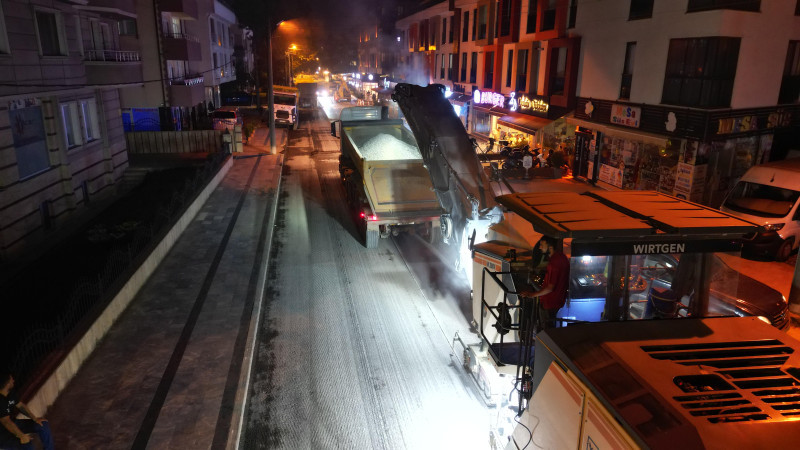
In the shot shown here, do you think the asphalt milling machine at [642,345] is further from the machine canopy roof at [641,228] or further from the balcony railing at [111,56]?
the balcony railing at [111,56]

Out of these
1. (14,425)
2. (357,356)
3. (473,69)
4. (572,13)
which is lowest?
(357,356)

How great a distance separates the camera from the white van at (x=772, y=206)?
1301 centimetres

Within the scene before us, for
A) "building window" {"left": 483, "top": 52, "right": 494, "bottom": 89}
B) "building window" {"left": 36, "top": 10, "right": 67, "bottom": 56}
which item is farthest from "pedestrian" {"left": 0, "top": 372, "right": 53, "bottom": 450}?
"building window" {"left": 483, "top": 52, "right": 494, "bottom": 89}

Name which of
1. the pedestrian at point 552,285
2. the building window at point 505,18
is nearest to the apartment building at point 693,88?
the building window at point 505,18

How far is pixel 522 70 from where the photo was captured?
88.1 ft

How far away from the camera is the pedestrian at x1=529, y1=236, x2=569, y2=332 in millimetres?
4934

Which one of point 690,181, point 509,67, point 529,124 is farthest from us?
point 509,67

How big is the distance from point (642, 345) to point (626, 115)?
1711cm

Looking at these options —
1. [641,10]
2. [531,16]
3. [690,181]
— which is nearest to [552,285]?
[690,181]

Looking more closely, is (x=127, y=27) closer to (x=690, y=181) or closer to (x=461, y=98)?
(x=461, y=98)

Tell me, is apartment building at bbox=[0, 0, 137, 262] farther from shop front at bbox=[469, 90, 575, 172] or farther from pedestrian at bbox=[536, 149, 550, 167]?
pedestrian at bbox=[536, 149, 550, 167]

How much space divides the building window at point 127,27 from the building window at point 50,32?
9499 mm

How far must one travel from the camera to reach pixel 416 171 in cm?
1338

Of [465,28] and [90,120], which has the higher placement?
[465,28]
